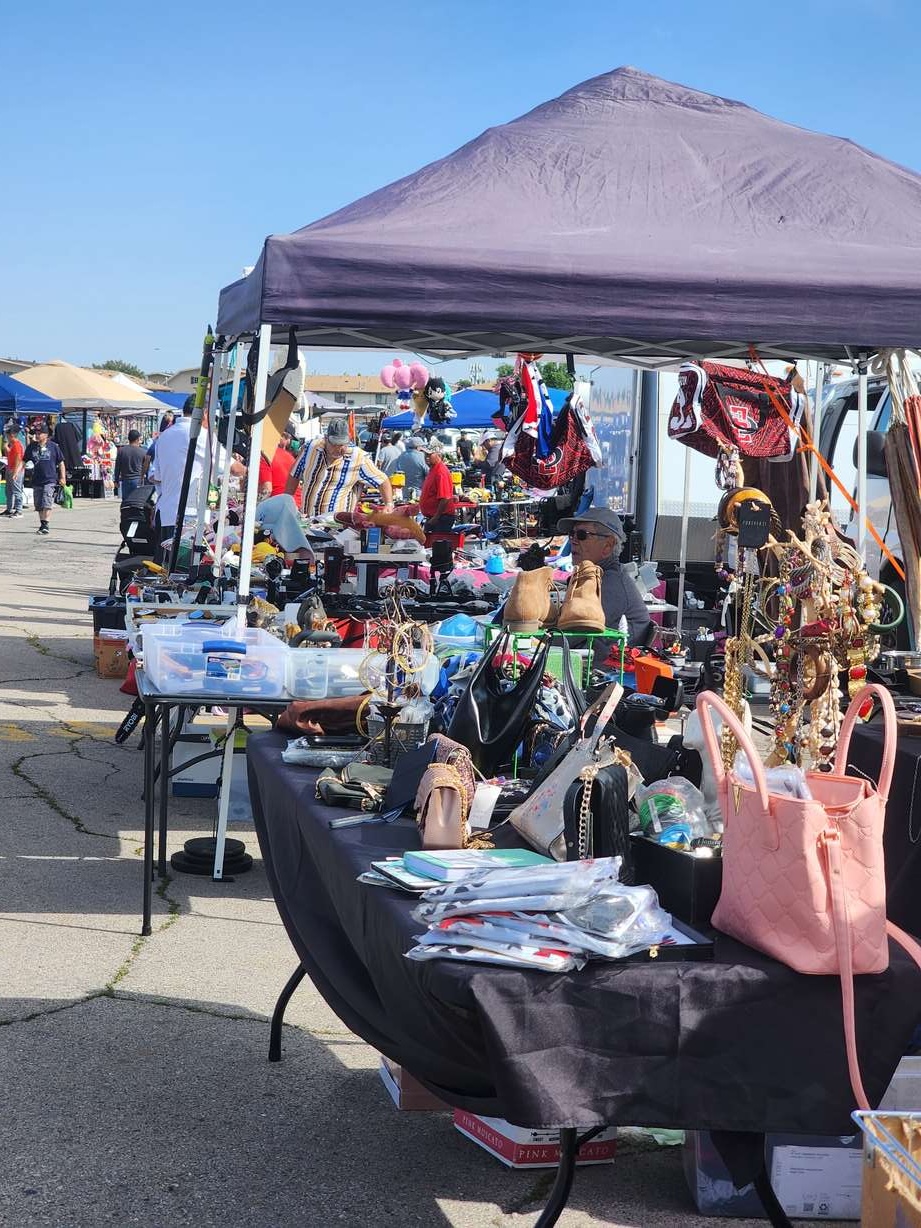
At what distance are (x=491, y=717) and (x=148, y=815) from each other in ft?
4.89

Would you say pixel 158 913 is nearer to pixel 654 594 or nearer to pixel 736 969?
pixel 736 969

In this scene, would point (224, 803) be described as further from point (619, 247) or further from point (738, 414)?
point (738, 414)

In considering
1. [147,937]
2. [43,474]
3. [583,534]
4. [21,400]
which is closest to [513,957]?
[147,937]

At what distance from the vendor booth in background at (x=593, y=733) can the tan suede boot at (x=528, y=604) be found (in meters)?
0.01

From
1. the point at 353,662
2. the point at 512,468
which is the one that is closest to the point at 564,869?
the point at 353,662

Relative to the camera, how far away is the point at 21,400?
92.6 feet

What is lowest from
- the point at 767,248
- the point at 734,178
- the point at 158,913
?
the point at 158,913

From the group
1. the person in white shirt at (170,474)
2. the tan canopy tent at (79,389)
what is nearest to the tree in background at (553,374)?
the tan canopy tent at (79,389)

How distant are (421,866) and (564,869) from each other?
418mm

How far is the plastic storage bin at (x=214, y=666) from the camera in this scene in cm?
494

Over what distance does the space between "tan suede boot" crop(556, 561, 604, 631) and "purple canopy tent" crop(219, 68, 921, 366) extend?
1.36 metres

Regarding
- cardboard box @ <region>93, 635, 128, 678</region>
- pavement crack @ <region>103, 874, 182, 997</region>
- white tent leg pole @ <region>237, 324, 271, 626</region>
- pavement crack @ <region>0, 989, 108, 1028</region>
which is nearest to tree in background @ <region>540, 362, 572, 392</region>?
cardboard box @ <region>93, 635, 128, 678</region>

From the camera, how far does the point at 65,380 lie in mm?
34219

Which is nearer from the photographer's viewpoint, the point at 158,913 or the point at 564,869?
the point at 564,869
